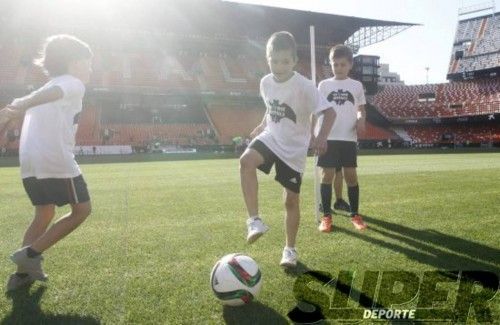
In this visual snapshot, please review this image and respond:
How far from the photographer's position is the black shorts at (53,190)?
3377 millimetres

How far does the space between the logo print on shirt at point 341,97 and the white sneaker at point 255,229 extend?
299cm

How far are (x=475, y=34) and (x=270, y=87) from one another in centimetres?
5638

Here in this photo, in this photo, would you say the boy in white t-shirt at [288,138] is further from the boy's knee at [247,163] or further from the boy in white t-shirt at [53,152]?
the boy in white t-shirt at [53,152]

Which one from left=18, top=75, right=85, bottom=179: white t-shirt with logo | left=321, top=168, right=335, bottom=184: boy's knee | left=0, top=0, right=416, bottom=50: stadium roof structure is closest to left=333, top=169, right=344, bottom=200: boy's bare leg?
left=321, top=168, right=335, bottom=184: boy's knee

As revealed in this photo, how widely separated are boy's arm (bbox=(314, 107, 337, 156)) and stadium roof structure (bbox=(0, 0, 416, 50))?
36.9 meters

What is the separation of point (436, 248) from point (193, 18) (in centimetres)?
3960

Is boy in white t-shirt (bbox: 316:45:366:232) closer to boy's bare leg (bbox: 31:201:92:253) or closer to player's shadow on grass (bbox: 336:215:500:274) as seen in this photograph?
player's shadow on grass (bbox: 336:215:500:274)

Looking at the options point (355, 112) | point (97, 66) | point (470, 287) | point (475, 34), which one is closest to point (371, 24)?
point (475, 34)

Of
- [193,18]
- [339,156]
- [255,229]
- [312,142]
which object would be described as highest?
[193,18]

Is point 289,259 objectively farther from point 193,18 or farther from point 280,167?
point 193,18

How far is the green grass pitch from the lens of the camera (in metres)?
2.96

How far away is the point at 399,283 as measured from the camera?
3.32m

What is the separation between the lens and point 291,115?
398 cm

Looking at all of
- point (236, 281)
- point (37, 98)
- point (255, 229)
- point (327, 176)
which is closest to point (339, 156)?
point (327, 176)
